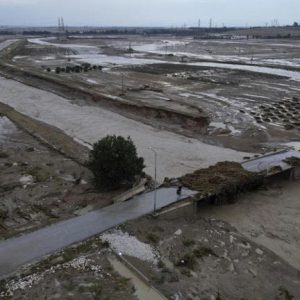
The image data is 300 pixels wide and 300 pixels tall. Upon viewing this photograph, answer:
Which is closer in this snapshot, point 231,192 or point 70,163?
point 231,192

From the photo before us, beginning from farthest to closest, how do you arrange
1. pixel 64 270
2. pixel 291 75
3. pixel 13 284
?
1. pixel 291 75
2. pixel 64 270
3. pixel 13 284

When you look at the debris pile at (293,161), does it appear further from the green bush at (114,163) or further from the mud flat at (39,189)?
the mud flat at (39,189)

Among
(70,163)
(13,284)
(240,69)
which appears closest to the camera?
(13,284)

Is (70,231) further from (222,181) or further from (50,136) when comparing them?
(50,136)

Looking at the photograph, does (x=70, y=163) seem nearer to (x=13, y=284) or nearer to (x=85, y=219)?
(x=85, y=219)

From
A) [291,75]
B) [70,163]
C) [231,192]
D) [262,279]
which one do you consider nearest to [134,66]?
[291,75]

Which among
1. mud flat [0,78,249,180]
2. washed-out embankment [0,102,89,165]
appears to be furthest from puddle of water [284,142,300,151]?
washed-out embankment [0,102,89,165]

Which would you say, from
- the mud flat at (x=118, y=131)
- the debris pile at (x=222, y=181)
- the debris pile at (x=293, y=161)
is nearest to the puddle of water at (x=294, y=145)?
the mud flat at (x=118, y=131)
